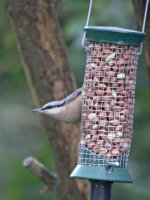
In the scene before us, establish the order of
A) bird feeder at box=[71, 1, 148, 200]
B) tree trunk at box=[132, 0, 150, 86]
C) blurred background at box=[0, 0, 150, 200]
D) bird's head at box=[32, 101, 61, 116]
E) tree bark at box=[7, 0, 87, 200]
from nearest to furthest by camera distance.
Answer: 1. bird feeder at box=[71, 1, 148, 200]
2. bird's head at box=[32, 101, 61, 116]
3. tree trunk at box=[132, 0, 150, 86]
4. tree bark at box=[7, 0, 87, 200]
5. blurred background at box=[0, 0, 150, 200]

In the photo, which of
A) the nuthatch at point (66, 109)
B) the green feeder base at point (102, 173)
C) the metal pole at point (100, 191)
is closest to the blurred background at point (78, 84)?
the nuthatch at point (66, 109)

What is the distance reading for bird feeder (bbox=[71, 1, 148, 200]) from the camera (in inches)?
200

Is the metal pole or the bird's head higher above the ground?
the bird's head

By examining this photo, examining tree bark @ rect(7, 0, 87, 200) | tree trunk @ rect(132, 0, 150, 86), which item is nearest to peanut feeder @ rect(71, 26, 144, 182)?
tree trunk @ rect(132, 0, 150, 86)

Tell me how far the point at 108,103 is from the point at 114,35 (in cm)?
42

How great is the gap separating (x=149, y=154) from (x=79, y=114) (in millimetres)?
2887

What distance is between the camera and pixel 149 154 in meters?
8.19

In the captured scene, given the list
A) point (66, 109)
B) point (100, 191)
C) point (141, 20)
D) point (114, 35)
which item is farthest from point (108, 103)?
point (141, 20)

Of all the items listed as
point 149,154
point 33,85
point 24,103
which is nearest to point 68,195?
point 33,85

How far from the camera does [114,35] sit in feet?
16.5

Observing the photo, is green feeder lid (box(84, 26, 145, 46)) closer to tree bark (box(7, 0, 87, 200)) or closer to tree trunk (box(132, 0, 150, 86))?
tree trunk (box(132, 0, 150, 86))

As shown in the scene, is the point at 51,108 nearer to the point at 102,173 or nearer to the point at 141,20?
the point at 102,173

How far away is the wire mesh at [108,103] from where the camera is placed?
16.9 feet

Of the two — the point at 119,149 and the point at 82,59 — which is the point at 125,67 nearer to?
the point at 119,149
